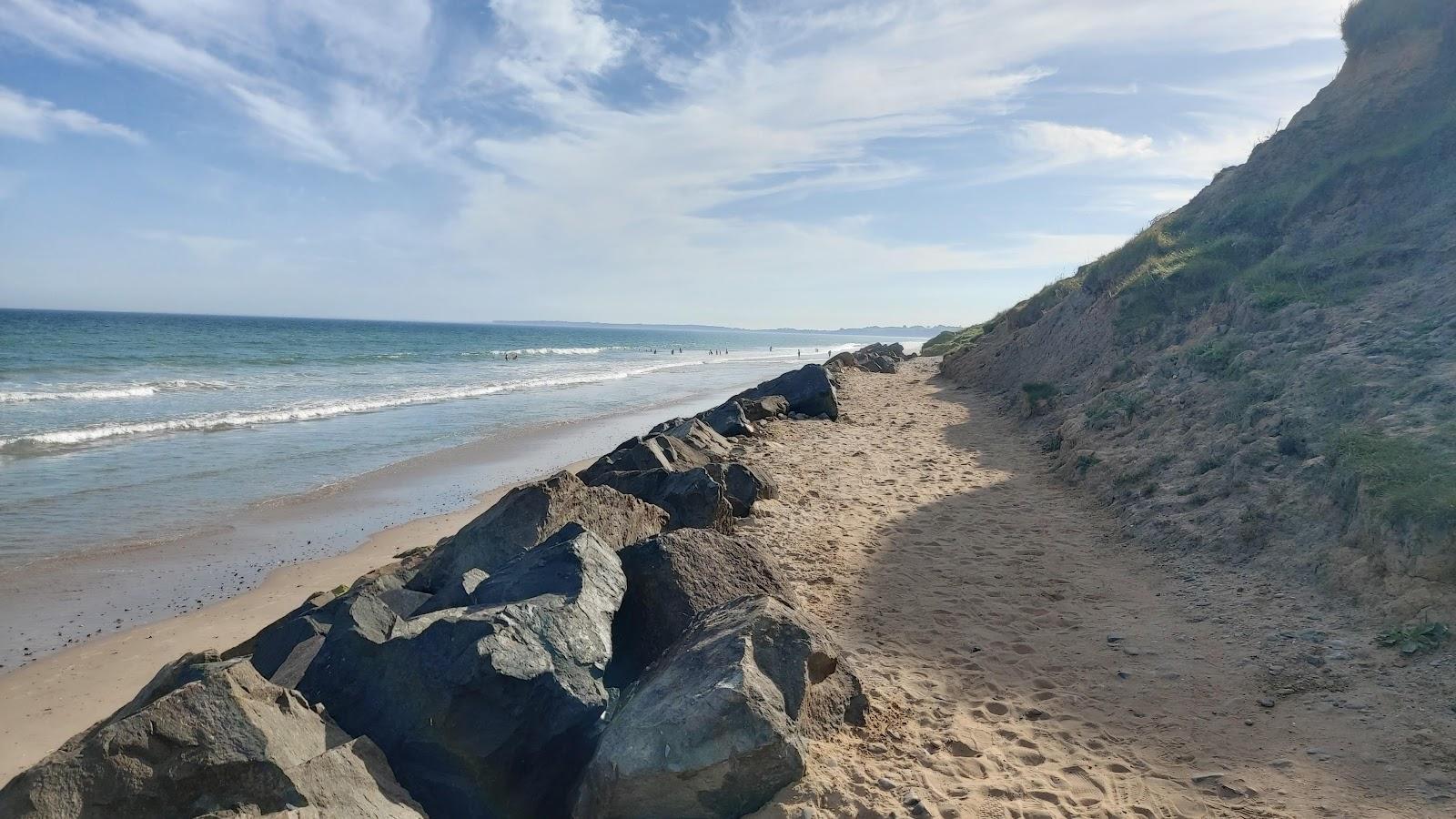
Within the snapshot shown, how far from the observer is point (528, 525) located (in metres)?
7.07

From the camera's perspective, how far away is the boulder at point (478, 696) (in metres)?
4.36

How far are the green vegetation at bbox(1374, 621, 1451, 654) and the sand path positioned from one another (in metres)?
0.11

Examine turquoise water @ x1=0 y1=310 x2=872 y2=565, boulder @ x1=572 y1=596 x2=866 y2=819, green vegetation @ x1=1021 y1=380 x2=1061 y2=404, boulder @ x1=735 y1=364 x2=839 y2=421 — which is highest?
green vegetation @ x1=1021 y1=380 x2=1061 y2=404

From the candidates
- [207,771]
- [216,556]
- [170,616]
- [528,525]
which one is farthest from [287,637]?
[216,556]

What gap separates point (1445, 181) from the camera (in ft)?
44.5

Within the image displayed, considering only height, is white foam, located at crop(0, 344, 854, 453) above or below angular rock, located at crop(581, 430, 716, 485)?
below

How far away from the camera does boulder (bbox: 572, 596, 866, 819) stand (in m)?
4.13

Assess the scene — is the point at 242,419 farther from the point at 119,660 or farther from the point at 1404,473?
the point at 1404,473

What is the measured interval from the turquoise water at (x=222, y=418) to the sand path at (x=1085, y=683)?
9770mm

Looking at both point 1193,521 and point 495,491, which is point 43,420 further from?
point 1193,521

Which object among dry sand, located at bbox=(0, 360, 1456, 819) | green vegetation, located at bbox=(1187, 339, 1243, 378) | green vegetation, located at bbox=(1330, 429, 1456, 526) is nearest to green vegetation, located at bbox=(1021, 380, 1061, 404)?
green vegetation, located at bbox=(1187, 339, 1243, 378)

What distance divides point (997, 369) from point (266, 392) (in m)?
26.0

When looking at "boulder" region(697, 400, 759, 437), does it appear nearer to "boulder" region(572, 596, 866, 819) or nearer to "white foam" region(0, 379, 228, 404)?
"boulder" region(572, 596, 866, 819)

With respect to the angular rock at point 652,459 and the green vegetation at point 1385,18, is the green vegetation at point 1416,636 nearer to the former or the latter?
the angular rock at point 652,459
